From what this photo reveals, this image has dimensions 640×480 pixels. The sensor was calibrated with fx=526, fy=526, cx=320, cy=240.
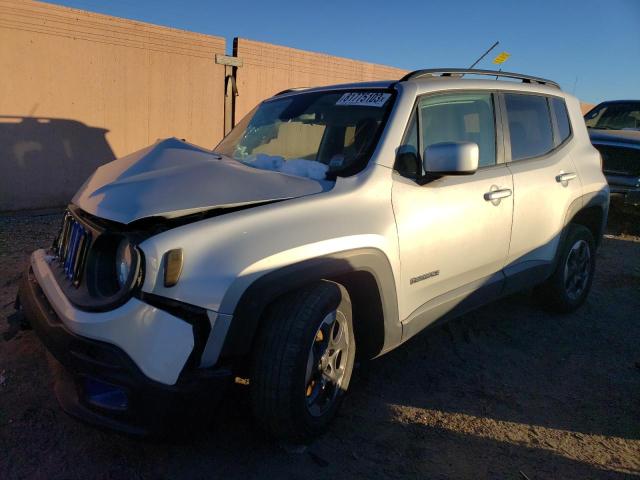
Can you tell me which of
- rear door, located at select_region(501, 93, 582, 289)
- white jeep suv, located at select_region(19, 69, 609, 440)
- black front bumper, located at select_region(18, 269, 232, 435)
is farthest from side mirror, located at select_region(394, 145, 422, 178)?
black front bumper, located at select_region(18, 269, 232, 435)

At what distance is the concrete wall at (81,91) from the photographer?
704 centimetres

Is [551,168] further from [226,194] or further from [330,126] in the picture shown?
[226,194]

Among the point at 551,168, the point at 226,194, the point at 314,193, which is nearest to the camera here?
the point at 226,194

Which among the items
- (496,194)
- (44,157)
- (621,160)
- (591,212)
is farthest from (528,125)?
(44,157)

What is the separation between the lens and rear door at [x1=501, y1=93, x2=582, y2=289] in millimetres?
3637

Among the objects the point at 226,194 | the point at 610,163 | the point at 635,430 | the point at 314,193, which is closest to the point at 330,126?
the point at 314,193

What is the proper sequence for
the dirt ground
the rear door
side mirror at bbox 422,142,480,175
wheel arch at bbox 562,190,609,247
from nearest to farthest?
the dirt ground
side mirror at bbox 422,142,480,175
the rear door
wheel arch at bbox 562,190,609,247

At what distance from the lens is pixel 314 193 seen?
256 centimetres

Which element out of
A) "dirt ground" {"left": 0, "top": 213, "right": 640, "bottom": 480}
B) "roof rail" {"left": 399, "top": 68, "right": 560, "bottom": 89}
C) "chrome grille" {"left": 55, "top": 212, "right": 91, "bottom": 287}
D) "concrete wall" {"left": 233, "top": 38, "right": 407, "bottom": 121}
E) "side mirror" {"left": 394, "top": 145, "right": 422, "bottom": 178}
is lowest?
"dirt ground" {"left": 0, "top": 213, "right": 640, "bottom": 480}

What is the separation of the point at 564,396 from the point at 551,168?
1667 millimetres

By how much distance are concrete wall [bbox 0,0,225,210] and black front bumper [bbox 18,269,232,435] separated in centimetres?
600

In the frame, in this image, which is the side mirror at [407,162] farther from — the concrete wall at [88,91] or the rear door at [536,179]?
the concrete wall at [88,91]

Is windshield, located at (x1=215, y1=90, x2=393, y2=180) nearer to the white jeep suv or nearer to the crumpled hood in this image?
the white jeep suv

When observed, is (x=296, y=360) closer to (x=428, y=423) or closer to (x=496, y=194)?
(x=428, y=423)
